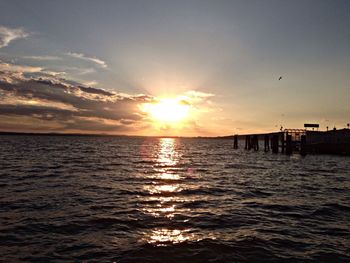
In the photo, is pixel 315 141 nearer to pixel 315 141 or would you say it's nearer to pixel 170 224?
pixel 315 141

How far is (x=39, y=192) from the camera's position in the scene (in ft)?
57.4

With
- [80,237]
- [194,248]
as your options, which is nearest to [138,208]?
[80,237]

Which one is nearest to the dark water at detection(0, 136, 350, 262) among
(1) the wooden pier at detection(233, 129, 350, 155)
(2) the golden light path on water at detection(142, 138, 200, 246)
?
(2) the golden light path on water at detection(142, 138, 200, 246)

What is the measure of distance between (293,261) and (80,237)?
627 centimetres

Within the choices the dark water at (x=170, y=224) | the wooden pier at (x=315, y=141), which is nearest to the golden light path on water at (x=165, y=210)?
the dark water at (x=170, y=224)

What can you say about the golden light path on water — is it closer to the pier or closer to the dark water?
the dark water

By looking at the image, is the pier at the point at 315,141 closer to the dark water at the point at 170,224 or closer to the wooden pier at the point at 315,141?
the wooden pier at the point at 315,141

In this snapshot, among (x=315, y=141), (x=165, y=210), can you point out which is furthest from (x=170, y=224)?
(x=315, y=141)

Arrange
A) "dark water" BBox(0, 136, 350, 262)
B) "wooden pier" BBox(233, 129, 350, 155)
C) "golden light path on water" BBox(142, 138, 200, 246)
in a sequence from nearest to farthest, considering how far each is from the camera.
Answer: "dark water" BBox(0, 136, 350, 262)
"golden light path on water" BBox(142, 138, 200, 246)
"wooden pier" BBox(233, 129, 350, 155)

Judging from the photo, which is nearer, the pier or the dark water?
the dark water

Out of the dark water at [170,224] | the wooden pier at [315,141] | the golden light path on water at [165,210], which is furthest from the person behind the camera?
the wooden pier at [315,141]

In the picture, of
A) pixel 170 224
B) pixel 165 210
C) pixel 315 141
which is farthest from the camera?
pixel 315 141

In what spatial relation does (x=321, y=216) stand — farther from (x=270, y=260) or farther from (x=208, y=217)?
(x=270, y=260)

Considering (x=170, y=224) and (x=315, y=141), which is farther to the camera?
(x=315, y=141)
